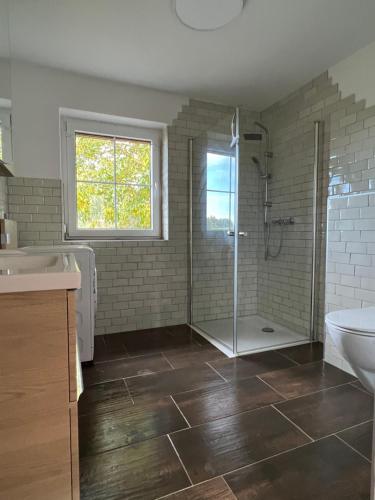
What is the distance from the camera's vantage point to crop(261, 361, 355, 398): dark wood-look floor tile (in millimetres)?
1804

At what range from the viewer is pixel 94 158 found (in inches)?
109

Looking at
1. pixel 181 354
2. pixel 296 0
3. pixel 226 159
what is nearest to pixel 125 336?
pixel 181 354

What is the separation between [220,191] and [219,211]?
0.19 metres

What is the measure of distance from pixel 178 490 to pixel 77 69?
9.73 ft

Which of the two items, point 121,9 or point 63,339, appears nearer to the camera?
point 63,339

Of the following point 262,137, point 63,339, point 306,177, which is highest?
point 262,137

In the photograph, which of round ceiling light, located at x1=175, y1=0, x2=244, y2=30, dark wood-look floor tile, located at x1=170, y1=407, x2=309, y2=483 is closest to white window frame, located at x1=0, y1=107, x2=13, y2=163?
round ceiling light, located at x1=175, y1=0, x2=244, y2=30

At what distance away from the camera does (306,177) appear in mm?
2678

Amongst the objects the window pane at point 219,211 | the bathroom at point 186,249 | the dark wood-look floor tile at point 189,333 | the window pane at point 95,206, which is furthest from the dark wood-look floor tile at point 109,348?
the window pane at point 219,211

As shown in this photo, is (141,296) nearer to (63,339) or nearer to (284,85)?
(63,339)

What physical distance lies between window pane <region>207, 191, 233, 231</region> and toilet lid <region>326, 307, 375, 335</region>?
1.35m

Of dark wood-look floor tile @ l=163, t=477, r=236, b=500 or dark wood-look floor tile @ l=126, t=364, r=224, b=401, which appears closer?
dark wood-look floor tile @ l=163, t=477, r=236, b=500

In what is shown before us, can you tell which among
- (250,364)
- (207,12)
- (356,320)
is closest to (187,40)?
(207,12)

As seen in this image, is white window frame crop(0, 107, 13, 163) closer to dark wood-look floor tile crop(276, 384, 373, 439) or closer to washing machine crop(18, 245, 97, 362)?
washing machine crop(18, 245, 97, 362)
